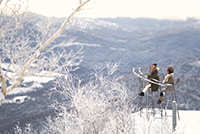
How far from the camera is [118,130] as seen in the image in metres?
4.43

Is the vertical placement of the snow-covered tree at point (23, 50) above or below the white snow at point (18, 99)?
above

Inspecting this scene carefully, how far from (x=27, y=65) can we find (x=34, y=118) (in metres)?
108

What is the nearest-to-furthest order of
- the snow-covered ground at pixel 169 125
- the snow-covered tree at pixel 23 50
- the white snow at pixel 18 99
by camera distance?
the snow-covered ground at pixel 169 125
the snow-covered tree at pixel 23 50
the white snow at pixel 18 99

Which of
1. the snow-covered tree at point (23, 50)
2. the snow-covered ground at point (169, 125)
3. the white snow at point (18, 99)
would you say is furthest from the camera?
the white snow at point (18, 99)

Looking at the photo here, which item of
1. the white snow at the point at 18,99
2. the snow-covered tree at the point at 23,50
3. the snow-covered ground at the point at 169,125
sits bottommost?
the white snow at the point at 18,99

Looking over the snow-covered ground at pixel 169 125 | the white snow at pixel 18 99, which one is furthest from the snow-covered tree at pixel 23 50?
the white snow at pixel 18 99

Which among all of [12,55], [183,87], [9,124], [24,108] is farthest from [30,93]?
[12,55]

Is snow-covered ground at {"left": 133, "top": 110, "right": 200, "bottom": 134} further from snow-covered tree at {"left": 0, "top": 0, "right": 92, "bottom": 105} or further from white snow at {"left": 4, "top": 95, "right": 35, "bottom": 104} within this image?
white snow at {"left": 4, "top": 95, "right": 35, "bottom": 104}

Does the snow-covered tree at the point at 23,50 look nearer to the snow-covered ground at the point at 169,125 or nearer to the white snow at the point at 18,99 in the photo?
the snow-covered ground at the point at 169,125

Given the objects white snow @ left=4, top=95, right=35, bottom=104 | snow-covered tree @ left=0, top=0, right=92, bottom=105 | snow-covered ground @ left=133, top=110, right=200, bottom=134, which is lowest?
white snow @ left=4, top=95, right=35, bottom=104

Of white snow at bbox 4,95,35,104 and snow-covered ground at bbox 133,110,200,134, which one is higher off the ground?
snow-covered ground at bbox 133,110,200,134

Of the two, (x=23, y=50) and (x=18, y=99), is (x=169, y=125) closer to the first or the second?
(x=23, y=50)

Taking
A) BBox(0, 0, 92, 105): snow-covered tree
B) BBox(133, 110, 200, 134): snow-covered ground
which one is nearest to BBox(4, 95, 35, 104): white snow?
BBox(0, 0, 92, 105): snow-covered tree

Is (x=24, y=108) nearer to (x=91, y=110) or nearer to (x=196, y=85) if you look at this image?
(x=196, y=85)
